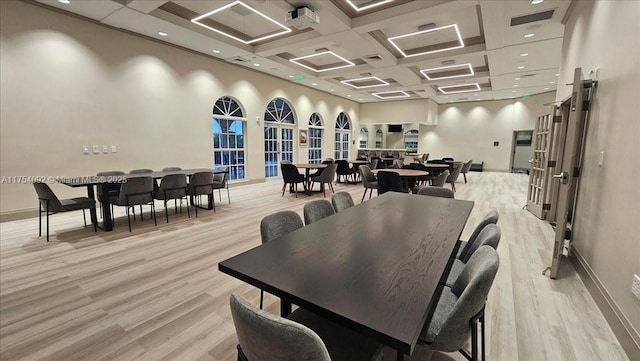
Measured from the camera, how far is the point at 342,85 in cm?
1043

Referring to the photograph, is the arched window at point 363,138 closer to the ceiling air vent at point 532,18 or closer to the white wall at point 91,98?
the white wall at point 91,98

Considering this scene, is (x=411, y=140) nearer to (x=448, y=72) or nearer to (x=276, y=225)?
(x=448, y=72)

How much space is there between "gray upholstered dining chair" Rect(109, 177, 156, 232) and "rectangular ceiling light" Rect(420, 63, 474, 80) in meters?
8.08

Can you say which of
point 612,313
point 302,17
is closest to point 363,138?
point 302,17

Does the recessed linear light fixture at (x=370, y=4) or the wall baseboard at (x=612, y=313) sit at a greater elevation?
the recessed linear light fixture at (x=370, y=4)

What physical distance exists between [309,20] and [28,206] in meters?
5.73

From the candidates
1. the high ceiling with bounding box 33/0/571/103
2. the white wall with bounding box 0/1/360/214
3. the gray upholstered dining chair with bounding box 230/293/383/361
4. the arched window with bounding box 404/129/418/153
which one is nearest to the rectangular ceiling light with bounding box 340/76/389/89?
the high ceiling with bounding box 33/0/571/103

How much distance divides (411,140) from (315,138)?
685 centimetres

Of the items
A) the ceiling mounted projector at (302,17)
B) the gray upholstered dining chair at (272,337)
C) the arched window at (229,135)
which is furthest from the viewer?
the arched window at (229,135)

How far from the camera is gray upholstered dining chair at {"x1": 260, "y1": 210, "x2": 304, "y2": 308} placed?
Answer: 189 cm

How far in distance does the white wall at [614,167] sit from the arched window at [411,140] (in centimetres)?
1240

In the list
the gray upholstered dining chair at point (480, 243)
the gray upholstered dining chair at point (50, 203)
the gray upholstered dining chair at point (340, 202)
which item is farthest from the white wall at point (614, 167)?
the gray upholstered dining chair at point (50, 203)

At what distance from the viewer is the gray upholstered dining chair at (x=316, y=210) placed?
89.7 inches

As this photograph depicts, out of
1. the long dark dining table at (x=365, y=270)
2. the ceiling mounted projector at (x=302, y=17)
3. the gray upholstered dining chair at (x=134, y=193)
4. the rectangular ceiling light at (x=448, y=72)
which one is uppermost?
the rectangular ceiling light at (x=448, y=72)
